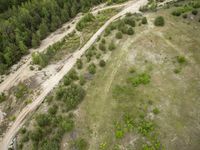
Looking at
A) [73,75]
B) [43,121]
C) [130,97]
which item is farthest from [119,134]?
[73,75]

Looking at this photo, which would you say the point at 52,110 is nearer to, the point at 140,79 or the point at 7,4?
the point at 140,79

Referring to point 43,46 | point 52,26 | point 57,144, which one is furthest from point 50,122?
point 52,26

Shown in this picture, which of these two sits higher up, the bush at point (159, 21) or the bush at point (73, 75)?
the bush at point (159, 21)

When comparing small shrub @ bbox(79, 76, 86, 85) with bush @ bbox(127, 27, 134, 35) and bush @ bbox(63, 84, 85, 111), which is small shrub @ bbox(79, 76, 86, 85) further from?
bush @ bbox(127, 27, 134, 35)

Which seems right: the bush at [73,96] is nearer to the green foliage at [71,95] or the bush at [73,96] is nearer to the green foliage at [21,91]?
the green foliage at [71,95]

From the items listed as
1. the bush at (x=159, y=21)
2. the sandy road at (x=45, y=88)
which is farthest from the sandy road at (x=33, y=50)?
the bush at (x=159, y=21)
